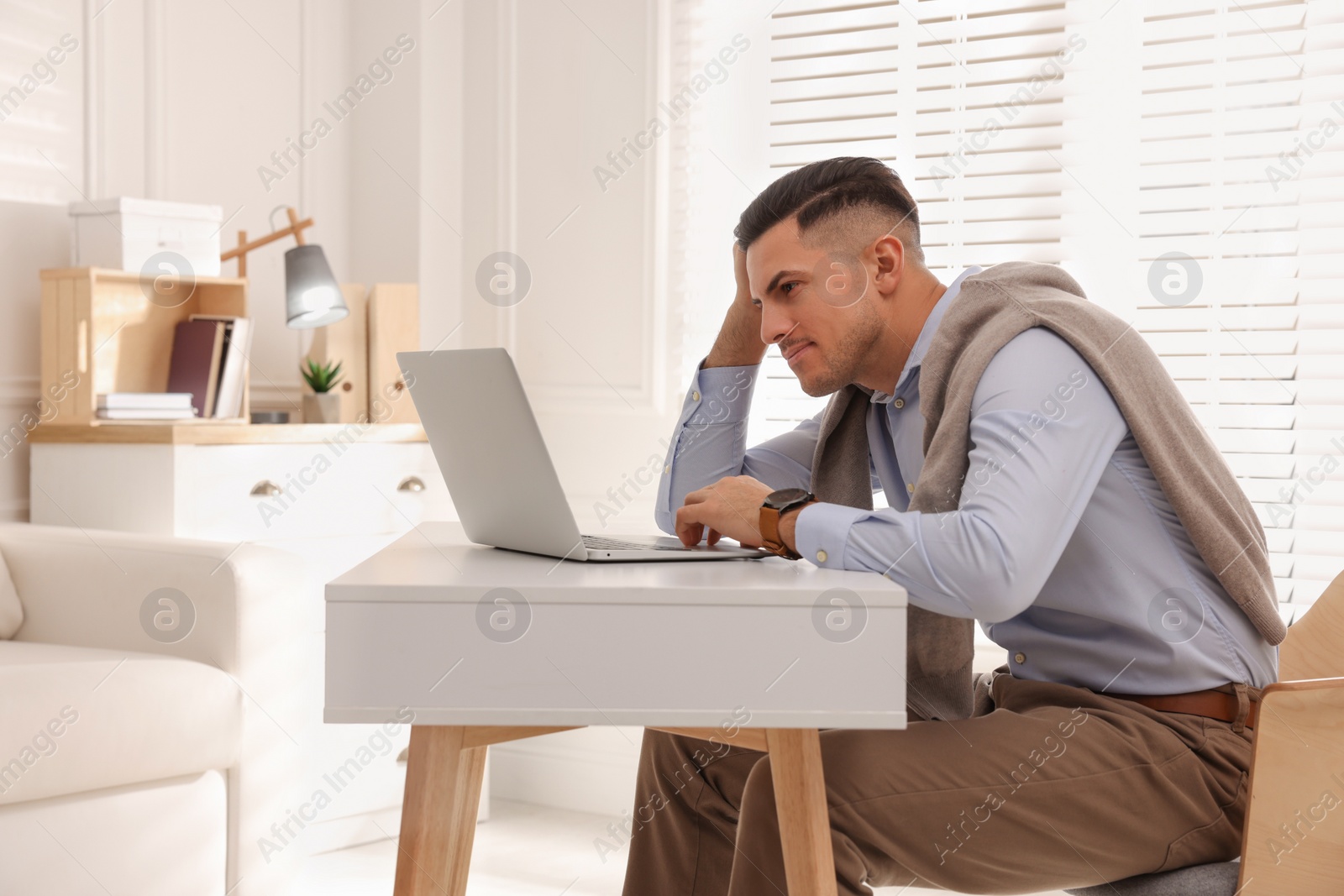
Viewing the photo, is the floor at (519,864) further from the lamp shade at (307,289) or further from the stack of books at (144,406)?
the lamp shade at (307,289)

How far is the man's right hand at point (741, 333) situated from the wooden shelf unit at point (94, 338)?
Answer: 1.28m

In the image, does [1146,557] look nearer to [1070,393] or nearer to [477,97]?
[1070,393]

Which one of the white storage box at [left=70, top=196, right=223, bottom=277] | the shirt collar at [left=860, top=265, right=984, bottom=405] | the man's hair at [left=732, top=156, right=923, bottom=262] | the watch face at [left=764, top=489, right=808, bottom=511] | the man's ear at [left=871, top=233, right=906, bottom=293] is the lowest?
the watch face at [left=764, top=489, right=808, bottom=511]

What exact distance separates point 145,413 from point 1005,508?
2.04 m

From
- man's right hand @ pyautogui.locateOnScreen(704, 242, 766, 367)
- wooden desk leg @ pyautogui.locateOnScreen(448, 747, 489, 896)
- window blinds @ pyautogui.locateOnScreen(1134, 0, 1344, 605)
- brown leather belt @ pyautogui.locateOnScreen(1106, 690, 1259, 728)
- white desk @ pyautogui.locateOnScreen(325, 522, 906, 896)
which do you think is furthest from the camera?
window blinds @ pyautogui.locateOnScreen(1134, 0, 1344, 605)

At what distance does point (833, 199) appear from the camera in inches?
60.6

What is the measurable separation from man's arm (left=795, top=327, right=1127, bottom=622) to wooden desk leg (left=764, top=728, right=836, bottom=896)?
19cm

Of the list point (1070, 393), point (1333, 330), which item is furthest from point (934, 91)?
point (1070, 393)

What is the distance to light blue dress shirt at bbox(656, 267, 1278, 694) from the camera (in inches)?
46.5

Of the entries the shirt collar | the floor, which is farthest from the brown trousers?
the floor

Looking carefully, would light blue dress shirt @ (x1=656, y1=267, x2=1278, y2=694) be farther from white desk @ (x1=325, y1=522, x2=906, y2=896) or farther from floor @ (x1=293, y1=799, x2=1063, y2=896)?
floor @ (x1=293, y1=799, x2=1063, y2=896)

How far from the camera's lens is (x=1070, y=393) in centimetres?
128

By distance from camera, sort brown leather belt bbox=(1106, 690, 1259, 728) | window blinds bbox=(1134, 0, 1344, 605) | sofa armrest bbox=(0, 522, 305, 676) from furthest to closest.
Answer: window blinds bbox=(1134, 0, 1344, 605) < sofa armrest bbox=(0, 522, 305, 676) < brown leather belt bbox=(1106, 690, 1259, 728)

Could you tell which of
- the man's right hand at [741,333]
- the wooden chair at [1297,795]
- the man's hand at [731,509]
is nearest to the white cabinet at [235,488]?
the man's right hand at [741,333]
